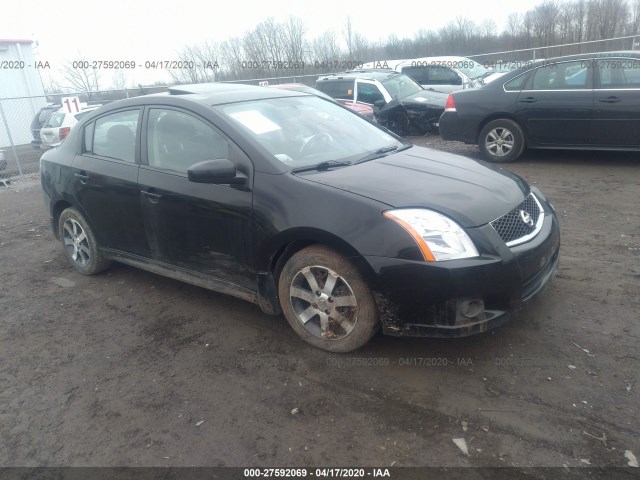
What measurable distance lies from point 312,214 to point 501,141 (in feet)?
20.0

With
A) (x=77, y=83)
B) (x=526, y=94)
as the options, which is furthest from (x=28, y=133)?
(x=526, y=94)

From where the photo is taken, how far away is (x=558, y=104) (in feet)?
24.7

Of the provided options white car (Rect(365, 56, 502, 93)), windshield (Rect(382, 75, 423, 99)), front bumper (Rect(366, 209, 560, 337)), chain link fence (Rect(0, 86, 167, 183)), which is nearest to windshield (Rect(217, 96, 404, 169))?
front bumper (Rect(366, 209, 560, 337))

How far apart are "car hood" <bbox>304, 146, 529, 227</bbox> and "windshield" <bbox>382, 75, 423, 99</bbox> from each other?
8.53m

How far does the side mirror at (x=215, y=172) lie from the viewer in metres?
3.35

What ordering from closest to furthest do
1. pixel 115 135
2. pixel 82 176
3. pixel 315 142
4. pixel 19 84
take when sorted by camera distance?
pixel 315 142, pixel 115 135, pixel 82 176, pixel 19 84

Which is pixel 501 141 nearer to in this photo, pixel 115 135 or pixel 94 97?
pixel 115 135

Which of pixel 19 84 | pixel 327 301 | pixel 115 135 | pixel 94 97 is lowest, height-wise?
pixel 327 301

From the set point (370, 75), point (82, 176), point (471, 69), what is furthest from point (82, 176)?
point (471, 69)

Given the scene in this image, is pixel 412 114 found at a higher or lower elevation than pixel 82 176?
lower

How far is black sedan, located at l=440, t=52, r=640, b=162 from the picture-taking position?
279 inches

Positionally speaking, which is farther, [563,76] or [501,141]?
[501,141]

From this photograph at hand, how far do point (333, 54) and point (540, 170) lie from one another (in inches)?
1134

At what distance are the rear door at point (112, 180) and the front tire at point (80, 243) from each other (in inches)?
6.4
